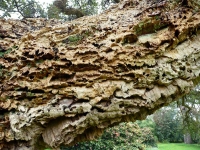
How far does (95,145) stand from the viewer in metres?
9.06

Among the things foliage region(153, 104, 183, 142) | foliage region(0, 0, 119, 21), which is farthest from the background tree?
foliage region(153, 104, 183, 142)

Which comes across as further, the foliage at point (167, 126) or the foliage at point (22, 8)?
the foliage at point (167, 126)

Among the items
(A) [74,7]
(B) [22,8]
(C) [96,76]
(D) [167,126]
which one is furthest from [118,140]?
(D) [167,126]

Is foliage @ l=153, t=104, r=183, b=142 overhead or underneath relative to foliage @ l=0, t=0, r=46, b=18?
underneath

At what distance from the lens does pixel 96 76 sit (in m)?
3.47

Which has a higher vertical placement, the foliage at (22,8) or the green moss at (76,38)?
the foliage at (22,8)

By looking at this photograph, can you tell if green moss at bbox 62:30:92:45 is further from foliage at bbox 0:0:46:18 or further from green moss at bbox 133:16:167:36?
foliage at bbox 0:0:46:18

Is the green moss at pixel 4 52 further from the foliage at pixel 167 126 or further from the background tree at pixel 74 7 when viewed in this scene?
the foliage at pixel 167 126

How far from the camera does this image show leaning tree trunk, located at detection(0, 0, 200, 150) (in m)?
3.36

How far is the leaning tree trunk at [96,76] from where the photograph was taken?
11.0ft

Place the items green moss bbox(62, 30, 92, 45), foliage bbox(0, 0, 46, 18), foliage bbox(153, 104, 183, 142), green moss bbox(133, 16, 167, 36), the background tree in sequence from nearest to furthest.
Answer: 1. green moss bbox(133, 16, 167, 36)
2. green moss bbox(62, 30, 92, 45)
3. foliage bbox(0, 0, 46, 18)
4. the background tree
5. foliage bbox(153, 104, 183, 142)

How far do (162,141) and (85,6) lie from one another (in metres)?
15.2

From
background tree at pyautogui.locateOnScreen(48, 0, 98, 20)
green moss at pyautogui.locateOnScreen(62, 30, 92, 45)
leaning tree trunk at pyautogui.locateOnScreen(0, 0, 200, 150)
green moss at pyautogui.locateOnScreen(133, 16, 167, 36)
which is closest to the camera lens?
leaning tree trunk at pyautogui.locateOnScreen(0, 0, 200, 150)

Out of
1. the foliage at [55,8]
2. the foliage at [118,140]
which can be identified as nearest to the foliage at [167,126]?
the foliage at [118,140]
